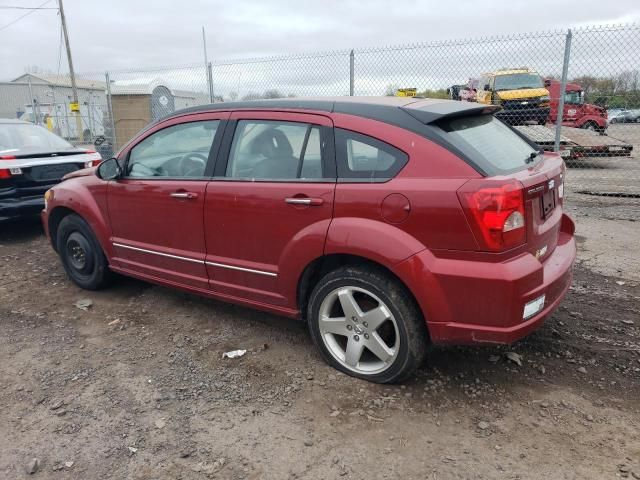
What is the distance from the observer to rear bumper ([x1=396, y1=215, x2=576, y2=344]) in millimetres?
2566

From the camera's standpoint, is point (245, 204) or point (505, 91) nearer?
point (245, 204)

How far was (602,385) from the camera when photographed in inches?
119

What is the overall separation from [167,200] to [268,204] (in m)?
0.98

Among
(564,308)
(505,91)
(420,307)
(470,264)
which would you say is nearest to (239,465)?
(420,307)

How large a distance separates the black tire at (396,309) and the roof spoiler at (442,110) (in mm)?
903

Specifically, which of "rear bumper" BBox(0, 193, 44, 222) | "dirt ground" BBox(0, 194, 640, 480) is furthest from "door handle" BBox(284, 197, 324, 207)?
"rear bumper" BBox(0, 193, 44, 222)

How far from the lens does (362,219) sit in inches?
113

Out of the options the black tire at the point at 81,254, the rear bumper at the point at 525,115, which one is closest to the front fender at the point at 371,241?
the black tire at the point at 81,254

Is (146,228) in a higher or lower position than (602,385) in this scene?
higher

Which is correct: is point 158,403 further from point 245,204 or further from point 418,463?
point 418,463

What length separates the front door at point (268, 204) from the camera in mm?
3082

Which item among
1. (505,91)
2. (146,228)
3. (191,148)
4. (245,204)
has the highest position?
(505,91)

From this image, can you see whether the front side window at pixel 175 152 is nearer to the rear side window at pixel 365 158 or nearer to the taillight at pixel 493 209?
the rear side window at pixel 365 158

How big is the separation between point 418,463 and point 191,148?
266 cm
